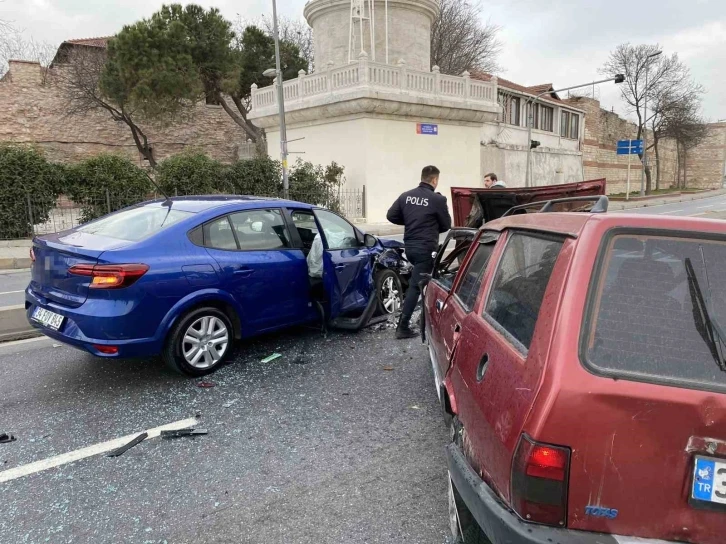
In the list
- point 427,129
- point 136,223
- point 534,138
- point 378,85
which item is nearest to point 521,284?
point 136,223

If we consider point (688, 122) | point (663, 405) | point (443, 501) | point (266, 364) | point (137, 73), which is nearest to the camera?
point (663, 405)

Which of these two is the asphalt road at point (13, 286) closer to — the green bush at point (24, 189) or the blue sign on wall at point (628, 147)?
the green bush at point (24, 189)

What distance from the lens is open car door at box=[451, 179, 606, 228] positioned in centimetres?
642

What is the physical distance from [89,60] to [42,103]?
3.76 m

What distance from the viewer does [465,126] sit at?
26.1m

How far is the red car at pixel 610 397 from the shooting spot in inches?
58.8

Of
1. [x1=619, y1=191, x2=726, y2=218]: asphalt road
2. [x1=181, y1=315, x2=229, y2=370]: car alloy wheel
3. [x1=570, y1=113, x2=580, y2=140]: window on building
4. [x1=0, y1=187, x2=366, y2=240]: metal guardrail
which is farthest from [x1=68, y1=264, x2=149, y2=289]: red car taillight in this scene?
[x1=570, y1=113, x2=580, y2=140]: window on building

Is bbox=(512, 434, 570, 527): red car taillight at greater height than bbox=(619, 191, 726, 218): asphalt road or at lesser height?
lesser

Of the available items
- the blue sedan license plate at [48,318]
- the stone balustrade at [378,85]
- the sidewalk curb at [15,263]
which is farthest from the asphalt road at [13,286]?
the stone balustrade at [378,85]

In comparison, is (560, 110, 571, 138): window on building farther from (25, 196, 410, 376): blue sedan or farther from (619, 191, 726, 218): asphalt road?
(25, 196, 410, 376): blue sedan

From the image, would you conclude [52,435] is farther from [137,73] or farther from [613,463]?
[137,73]

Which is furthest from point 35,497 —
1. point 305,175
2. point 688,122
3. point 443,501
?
point 688,122

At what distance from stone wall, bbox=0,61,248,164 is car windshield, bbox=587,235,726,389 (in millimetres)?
28161

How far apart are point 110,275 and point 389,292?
3.45 meters
